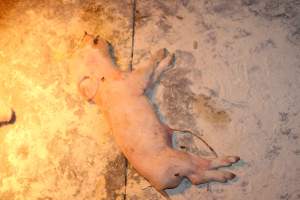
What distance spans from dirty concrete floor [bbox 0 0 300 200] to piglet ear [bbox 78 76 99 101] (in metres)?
0.08

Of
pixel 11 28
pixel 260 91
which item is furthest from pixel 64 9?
pixel 260 91

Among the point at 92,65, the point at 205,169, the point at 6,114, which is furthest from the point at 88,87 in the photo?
the point at 205,169

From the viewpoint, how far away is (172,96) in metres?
1.95

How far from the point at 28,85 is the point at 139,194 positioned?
35.3 inches

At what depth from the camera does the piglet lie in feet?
5.73

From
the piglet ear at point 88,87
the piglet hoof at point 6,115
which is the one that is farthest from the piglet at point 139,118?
the piglet hoof at point 6,115

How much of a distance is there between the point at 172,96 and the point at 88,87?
45 centimetres

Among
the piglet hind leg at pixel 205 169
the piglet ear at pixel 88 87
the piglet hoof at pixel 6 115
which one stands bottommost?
the piglet hind leg at pixel 205 169

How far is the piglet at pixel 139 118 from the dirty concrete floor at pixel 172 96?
77 mm

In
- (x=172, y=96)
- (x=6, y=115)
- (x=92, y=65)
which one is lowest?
(x=6, y=115)

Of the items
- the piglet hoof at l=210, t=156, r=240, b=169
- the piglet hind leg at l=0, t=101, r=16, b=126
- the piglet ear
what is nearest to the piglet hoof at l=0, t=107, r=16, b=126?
the piglet hind leg at l=0, t=101, r=16, b=126

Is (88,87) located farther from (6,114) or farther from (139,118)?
(6,114)

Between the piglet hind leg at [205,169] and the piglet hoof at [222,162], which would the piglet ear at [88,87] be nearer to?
the piglet hind leg at [205,169]

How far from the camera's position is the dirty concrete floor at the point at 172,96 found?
1806 mm
